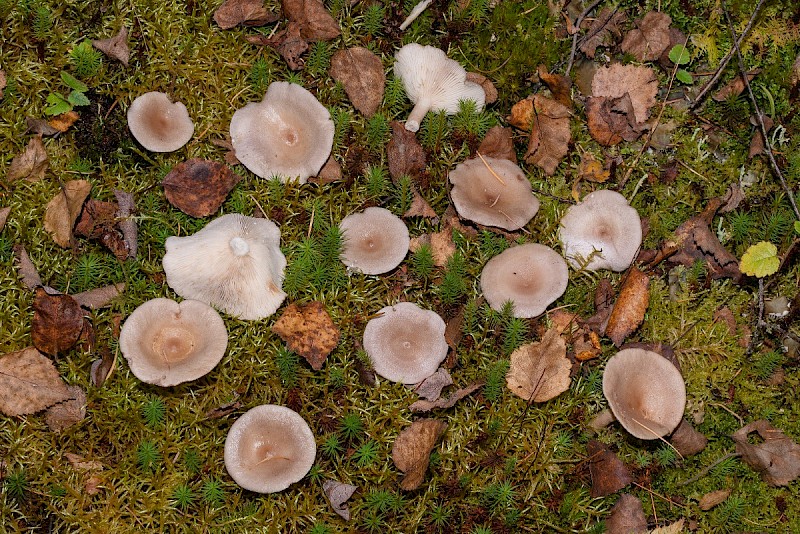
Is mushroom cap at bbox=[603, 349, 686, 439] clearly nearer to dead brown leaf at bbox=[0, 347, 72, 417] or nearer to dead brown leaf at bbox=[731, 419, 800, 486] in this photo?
dead brown leaf at bbox=[731, 419, 800, 486]

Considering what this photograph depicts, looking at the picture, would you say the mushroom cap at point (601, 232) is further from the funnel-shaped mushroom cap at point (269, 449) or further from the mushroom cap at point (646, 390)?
the funnel-shaped mushroom cap at point (269, 449)

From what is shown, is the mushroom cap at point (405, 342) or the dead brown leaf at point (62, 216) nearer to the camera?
the mushroom cap at point (405, 342)

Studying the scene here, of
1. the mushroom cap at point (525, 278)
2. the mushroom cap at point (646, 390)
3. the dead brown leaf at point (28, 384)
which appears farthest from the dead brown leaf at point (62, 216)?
the mushroom cap at point (646, 390)

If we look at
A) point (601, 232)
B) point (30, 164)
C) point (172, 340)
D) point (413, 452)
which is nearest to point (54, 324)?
point (172, 340)

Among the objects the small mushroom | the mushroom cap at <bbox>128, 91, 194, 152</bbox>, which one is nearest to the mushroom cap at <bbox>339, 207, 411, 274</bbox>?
the small mushroom

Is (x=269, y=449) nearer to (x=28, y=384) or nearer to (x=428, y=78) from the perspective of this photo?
(x=28, y=384)
